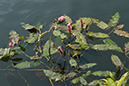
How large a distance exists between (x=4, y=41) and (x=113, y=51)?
1.41 meters

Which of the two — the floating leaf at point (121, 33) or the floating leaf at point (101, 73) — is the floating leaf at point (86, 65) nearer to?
the floating leaf at point (101, 73)

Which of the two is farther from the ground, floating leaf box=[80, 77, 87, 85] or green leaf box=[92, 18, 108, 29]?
green leaf box=[92, 18, 108, 29]

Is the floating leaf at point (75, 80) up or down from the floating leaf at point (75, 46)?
down

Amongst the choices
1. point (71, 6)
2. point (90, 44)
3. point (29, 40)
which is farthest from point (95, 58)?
point (71, 6)

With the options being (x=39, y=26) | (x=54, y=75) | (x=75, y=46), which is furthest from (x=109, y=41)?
(x=39, y=26)

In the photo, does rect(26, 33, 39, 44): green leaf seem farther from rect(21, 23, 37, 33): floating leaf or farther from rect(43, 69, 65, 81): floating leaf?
rect(43, 69, 65, 81): floating leaf

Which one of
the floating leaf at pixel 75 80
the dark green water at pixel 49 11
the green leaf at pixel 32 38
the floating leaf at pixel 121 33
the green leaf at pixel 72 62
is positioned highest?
the dark green water at pixel 49 11

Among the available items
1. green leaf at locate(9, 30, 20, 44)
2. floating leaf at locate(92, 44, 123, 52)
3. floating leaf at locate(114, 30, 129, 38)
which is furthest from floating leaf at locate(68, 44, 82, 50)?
green leaf at locate(9, 30, 20, 44)

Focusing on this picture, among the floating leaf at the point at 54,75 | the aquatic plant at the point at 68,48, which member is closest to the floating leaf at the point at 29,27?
the aquatic plant at the point at 68,48

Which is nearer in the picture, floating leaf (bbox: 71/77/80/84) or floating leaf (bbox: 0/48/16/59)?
floating leaf (bbox: 71/77/80/84)

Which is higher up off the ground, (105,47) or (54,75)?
(105,47)

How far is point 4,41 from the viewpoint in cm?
218

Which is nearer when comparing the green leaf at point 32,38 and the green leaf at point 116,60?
the green leaf at point 116,60

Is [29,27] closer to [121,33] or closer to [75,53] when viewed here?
[75,53]
